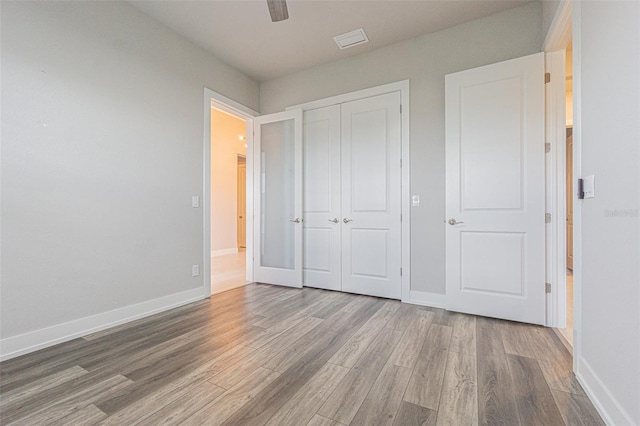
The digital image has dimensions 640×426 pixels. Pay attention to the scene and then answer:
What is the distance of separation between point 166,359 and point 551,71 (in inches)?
146

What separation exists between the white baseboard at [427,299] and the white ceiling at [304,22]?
9.00 ft

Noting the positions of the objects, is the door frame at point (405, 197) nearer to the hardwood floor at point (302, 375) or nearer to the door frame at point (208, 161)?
the hardwood floor at point (302, 375)

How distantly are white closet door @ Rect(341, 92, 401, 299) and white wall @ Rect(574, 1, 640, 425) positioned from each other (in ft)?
5.61

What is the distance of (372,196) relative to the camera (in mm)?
3326

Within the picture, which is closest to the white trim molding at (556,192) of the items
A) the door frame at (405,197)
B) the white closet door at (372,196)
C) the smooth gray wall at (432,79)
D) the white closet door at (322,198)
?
the smooth gray wall at (432,79)

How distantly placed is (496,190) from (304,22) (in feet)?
8.03

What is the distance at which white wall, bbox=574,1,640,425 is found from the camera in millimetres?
1113

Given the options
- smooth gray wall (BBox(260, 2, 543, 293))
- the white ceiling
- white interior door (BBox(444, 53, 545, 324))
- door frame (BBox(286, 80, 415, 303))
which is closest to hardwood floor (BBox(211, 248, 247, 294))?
door frame (BBox(286, 80, 415, 303))

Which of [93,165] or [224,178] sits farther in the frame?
[224,178]

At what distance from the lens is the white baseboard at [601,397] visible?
3.86 ft

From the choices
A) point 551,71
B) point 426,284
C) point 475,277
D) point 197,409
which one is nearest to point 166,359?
point 197,409

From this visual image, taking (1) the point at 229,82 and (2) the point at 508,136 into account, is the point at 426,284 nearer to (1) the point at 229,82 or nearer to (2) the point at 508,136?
(2) the point at 508,136

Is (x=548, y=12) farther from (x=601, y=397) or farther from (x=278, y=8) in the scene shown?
(x=601, y=397)

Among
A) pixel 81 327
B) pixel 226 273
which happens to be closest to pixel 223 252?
pixel 226 273
